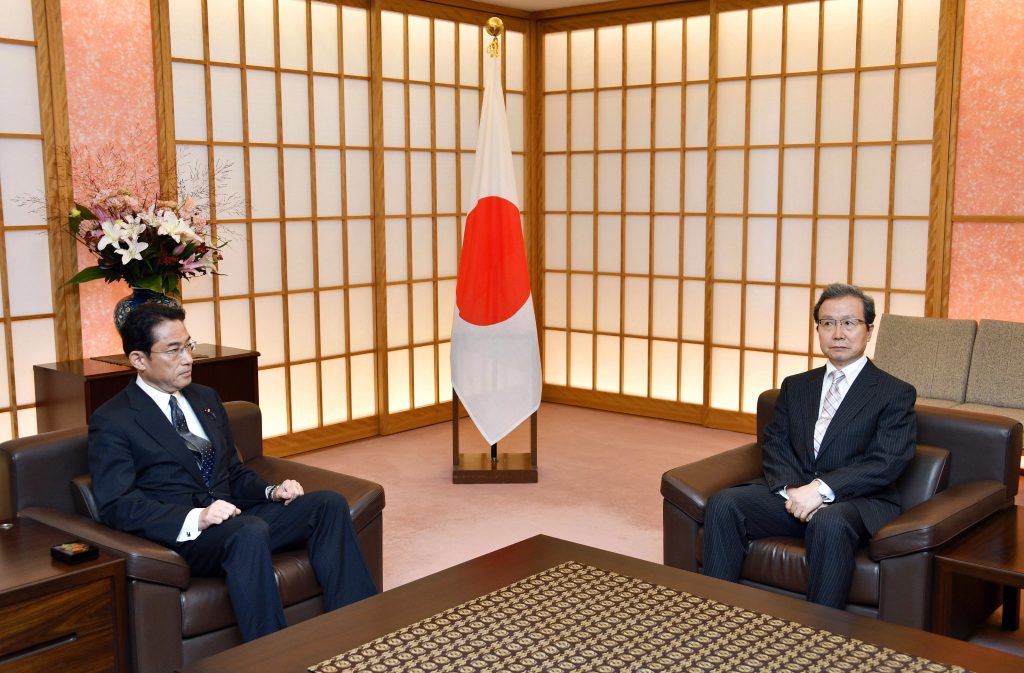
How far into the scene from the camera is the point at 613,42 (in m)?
6.12

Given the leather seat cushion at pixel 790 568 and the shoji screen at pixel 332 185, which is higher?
the shoji screen at pixel 332 185

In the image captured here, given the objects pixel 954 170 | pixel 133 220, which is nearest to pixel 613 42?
pixel 954 170

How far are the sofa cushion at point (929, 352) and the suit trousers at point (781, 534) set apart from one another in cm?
210

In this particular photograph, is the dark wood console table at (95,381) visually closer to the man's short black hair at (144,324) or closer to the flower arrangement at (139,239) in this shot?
the flower arrangement at (139,239)

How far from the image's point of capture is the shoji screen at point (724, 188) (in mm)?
5145

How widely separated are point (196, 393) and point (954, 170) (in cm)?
378

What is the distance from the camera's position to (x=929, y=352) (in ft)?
15.6

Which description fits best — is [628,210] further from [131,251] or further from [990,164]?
[131,251]

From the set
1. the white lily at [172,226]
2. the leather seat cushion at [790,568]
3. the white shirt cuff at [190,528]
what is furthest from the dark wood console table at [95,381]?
the leather seat cushion at [790,568]

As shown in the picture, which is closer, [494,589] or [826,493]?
[494,589]

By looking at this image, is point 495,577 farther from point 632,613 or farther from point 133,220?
point 133,220

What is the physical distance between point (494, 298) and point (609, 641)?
112 inches

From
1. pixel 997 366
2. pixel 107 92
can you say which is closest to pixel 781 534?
pixel 997 366

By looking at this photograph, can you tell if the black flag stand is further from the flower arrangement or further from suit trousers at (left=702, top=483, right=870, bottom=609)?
suit trousers at (left=702, top=483, right=870, bottom=609)
